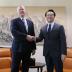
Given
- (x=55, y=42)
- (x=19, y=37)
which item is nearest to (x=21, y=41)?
(x=19, y=37)

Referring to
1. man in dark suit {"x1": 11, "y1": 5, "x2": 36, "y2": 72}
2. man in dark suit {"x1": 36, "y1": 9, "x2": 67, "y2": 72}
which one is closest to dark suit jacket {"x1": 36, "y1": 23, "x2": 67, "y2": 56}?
man in dark suit {"x1": 36, "y1": 9, "x2": 67, "y2": 72}

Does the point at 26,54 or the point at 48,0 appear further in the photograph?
the point at 48,0

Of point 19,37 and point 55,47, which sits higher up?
point 19,37

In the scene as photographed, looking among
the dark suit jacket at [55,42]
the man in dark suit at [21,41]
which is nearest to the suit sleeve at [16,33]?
the man in dark suit at [21,41]

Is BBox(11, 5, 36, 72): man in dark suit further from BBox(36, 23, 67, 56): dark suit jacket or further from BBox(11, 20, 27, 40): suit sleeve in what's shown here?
BBox(36, 23, 67, 56): dark suit jacket

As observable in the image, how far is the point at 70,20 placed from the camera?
4.73 m

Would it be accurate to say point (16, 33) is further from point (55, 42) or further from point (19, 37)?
point (55, 42)

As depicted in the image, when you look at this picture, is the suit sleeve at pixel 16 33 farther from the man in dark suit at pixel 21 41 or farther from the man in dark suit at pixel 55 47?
the man in dark suit at pixel 55 47

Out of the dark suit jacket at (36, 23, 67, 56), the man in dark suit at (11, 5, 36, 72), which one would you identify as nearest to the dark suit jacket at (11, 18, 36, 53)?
the man in dark suit at (11, 5, 36, 72)

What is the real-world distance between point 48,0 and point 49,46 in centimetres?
204

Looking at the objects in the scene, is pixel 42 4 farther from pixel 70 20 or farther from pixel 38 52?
pixel 38 52

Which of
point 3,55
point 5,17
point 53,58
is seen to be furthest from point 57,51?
point 5,17

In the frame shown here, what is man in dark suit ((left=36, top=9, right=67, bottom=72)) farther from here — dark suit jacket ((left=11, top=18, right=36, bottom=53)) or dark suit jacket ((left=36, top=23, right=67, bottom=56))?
dark suit jacket ((left=11, top=18, right=36, bottom=53))

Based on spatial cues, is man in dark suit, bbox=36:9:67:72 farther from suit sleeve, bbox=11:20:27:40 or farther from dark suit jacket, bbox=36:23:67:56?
suit sleeve, bbox=11:20:27:40
